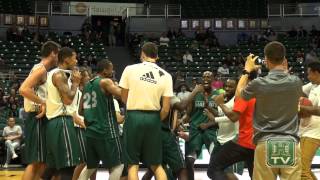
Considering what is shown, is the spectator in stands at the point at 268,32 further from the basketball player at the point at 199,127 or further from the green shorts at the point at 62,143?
the green shorts at the point at 62,143

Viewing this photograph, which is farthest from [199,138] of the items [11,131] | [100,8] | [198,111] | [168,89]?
[100,8]

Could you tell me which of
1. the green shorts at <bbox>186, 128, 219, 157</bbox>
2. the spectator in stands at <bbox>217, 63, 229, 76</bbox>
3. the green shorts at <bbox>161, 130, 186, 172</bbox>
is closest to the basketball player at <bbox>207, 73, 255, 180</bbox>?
the green shorts at <bbox>161, 130, 186, 172</bbox>

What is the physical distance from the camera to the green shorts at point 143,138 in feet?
18.7

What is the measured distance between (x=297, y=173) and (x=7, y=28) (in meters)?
23.3

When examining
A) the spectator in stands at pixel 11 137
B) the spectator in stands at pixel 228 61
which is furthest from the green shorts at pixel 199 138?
the spectator in stands at pixel 228 61

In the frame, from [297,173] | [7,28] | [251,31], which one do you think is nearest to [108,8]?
[7,28]

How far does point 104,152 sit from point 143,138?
29.9 inches

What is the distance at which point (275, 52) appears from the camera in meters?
4.73

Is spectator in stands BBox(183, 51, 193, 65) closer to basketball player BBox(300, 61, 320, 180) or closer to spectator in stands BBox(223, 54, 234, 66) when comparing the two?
spectator in stands BBox(223, 54, 234, 66)

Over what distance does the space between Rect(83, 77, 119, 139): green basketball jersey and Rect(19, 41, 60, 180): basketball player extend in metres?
0.53

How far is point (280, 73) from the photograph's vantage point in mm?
4723

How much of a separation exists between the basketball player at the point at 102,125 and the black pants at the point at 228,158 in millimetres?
1141

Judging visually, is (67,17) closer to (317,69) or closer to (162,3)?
(162,3)

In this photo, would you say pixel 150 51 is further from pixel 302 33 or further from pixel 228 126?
pixel 302 33
